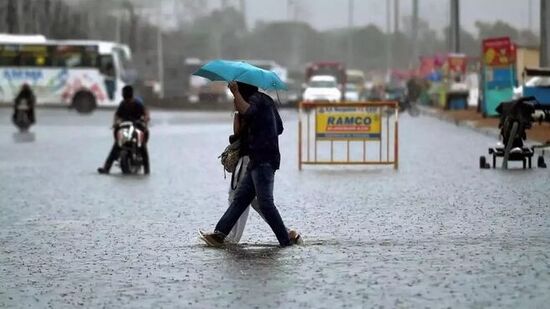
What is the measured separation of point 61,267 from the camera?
10.7 m

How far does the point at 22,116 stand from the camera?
4162cm

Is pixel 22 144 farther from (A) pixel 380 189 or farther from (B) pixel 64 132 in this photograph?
(A) pixel 380 189

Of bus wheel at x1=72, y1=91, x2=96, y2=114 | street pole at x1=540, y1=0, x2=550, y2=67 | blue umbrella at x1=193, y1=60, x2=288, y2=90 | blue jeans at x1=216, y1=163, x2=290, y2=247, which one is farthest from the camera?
bus wheel at x1=72, y1=91, x2=96, y2=114

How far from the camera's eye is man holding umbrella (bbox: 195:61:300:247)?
11.6 m

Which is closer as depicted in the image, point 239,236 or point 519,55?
point 239,236

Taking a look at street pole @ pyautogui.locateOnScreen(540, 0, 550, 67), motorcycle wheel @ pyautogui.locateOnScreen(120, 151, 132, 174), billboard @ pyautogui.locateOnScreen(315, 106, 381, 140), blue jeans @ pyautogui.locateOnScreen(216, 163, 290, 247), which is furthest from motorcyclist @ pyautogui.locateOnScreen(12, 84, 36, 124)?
blue jeans @ pyautogui.locateOnScreen(216, 163, 290, 247)

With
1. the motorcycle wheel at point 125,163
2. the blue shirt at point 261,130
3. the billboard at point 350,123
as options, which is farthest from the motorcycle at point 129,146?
the blue shirt at point 261,130

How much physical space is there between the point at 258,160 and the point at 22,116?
30.8 meters

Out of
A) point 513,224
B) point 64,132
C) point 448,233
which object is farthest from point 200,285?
point 64,132

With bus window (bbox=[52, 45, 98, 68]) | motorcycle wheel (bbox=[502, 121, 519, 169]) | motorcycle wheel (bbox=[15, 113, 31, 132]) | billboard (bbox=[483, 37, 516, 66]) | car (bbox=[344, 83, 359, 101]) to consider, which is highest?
billboard (bbox=[483, 37, 516, 66])

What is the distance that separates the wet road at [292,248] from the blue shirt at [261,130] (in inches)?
29.8

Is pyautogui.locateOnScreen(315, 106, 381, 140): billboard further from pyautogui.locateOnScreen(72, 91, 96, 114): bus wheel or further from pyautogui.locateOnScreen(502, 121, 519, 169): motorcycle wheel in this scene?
pyautogui.locateOnScreen(72, 91, 96, 114): bus wheel

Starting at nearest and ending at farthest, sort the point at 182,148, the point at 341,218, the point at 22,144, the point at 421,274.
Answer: the point at 421,274
the point at 341,218
the point at 182,148
the point at 22,144

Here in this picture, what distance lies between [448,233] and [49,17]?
291 feet
